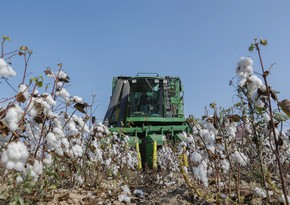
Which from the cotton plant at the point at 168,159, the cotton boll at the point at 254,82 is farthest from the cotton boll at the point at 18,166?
the cotton plant at the point at 168,159

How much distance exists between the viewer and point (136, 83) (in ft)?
43.8

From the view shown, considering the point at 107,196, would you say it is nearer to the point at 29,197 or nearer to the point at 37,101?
the point at 29,197

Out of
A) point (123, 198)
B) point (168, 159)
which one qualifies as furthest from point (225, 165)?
point (168, 159)

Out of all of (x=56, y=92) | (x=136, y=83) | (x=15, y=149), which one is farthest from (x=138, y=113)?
(x=15, y=149)

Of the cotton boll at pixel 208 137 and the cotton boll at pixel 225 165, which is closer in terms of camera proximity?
the cotton boll at pixel 208 137

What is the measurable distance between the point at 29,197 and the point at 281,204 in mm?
2518

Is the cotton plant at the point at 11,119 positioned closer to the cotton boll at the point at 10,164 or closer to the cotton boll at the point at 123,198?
the cotton boll at the point at 10,164

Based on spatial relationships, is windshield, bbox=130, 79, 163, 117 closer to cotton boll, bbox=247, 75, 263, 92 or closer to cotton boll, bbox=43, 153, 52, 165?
cotton boll, bbox=43, 153, 52, 165

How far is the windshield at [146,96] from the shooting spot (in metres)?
13.2

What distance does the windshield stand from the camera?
43.4 feet

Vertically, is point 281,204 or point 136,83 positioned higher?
point 136,83

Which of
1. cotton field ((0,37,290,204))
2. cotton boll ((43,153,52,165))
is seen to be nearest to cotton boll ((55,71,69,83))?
cotton field ((0,37,290,204))

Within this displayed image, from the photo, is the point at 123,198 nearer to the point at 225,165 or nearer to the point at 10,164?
the point at 225,165

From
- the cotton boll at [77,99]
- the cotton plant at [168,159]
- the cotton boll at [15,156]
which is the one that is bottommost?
the cotton boll at [15,156]
